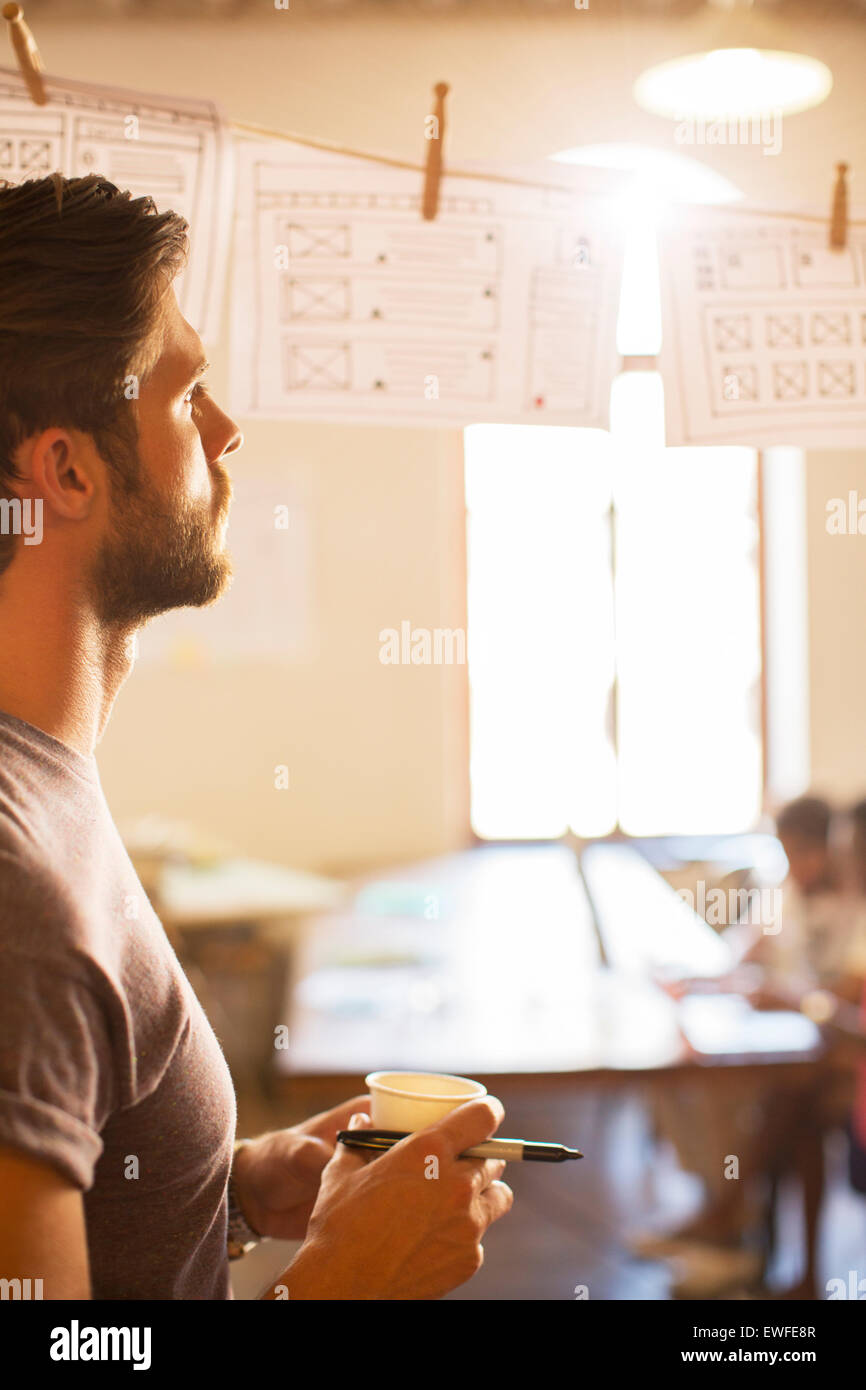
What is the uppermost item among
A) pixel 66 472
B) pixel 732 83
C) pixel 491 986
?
pixel 732 83

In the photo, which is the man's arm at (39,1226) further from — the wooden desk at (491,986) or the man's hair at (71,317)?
the wooden desk at (491,986)

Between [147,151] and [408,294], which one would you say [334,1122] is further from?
[147,151]

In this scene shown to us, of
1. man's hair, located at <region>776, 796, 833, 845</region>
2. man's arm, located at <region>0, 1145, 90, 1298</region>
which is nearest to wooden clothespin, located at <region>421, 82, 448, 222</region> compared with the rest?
man's arm, located at <region>0, 1145, 90, 1298</region>

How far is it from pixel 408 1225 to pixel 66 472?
0.68 metres

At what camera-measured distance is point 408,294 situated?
4.56ft

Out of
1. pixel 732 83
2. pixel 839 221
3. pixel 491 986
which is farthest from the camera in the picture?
pixel 491 986

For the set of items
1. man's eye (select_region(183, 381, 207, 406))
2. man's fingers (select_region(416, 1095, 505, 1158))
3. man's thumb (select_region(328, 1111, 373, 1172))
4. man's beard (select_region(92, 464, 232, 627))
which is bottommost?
man's thumb (select_region(328, 1111, 373, 1172))

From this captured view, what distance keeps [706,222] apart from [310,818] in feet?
12.6

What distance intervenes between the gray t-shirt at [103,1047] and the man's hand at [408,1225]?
11 cm

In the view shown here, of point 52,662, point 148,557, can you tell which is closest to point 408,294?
point 148,557

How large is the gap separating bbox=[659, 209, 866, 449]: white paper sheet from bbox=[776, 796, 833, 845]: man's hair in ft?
6.53

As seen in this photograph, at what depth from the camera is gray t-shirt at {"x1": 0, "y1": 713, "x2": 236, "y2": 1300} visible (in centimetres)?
80

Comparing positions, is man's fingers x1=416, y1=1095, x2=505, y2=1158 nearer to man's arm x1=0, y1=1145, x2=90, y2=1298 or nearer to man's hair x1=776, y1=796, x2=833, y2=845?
man's arm x1=0, y1=1145, x2=90, y2=1298

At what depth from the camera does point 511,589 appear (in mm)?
5230
